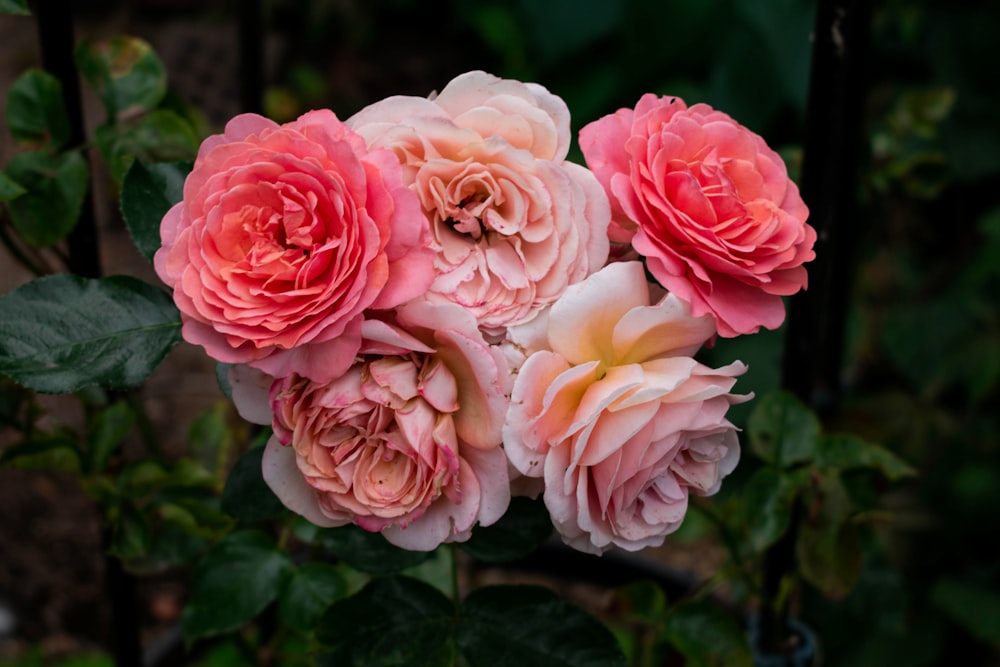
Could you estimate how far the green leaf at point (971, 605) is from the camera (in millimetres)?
1364

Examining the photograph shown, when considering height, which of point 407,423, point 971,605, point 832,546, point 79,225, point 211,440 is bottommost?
point 971,605

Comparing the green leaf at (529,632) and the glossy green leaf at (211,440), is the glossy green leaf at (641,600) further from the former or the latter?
the glossy green leaf at (211,440)

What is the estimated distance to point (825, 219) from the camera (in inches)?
29.3

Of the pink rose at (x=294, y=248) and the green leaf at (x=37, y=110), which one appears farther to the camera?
the green leaf at (x=37, y=110)

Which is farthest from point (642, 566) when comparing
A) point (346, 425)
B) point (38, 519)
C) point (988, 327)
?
point (38, 519)

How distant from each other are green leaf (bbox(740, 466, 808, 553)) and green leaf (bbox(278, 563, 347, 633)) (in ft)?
0.97

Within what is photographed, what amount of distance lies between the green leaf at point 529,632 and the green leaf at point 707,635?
0.17 meters

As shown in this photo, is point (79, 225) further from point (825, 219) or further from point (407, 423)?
point (825, 219)

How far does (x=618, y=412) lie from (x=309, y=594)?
35 cm

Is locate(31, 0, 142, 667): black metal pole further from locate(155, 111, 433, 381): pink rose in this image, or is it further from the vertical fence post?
the vertical fence post

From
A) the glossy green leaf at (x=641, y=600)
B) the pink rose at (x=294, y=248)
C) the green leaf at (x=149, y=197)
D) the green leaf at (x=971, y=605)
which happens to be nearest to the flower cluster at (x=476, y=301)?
the pink rose at (x=294, y=248)

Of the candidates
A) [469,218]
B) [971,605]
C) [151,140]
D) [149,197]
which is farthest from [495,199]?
[971,605]

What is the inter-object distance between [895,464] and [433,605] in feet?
1.18

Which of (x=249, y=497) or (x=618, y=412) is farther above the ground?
(x=618, y=412)
